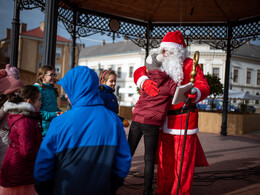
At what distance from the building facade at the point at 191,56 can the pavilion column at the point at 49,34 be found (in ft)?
96.9

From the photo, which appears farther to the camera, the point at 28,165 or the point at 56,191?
the point at 28,165

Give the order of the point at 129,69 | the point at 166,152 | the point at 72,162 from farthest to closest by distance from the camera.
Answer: the point at 129,69
the point at 166,152
the point at 72,162

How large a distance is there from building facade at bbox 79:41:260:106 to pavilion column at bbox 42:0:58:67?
96.9ft

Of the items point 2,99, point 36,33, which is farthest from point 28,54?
point 2,99

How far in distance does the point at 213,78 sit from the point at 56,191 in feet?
40.2

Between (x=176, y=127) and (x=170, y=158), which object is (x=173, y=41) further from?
(x=170, y=158)

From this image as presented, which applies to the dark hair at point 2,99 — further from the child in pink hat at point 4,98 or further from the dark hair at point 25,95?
the dark hair at point 25,95

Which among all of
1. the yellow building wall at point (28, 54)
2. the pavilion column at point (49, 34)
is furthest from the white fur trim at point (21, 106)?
the yellow building wall at point (28, 54)

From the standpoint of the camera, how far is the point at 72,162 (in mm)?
1609

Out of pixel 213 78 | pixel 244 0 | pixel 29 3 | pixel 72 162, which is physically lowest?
pixel 72 162

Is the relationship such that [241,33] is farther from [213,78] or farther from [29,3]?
[29,3]

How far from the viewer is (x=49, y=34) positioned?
3.74 meters

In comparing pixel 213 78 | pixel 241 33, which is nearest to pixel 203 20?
pixel 241 33

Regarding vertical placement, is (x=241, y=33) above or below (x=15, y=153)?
above
